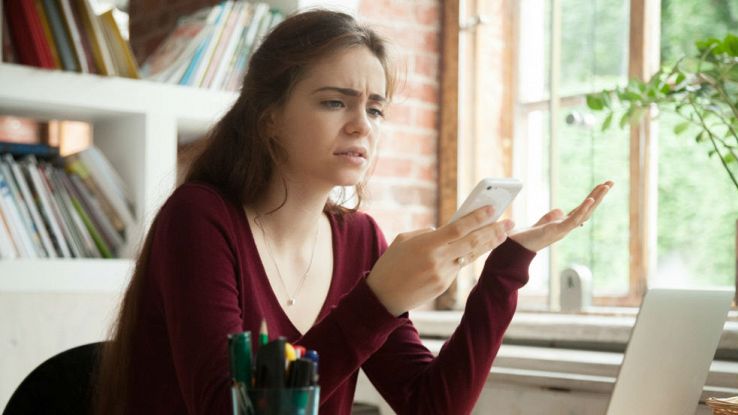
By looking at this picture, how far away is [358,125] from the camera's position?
1.47 metres

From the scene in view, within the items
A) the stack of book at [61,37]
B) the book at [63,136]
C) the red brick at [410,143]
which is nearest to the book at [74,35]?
the stack of book at [61,37]

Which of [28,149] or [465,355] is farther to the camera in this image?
[28,149]

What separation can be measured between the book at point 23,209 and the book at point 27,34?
24 centimetres

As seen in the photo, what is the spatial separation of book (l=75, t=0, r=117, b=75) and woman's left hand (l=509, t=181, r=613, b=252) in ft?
3.81

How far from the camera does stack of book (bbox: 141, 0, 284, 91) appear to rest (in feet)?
7.82

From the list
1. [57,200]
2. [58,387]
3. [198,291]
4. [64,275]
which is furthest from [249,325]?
[57,200]

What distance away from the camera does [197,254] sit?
137 cm

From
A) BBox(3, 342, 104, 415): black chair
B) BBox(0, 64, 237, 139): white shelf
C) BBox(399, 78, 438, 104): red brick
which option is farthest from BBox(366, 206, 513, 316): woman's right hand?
BBox(399, 78, 438, 104): red brick

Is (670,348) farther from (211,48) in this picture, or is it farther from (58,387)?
(211,48)

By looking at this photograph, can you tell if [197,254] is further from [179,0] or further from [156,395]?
[179,0]

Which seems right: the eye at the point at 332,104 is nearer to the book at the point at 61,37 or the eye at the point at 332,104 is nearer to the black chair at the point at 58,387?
the black chair at the point at 58,387

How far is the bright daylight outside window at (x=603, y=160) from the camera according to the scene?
2.26m

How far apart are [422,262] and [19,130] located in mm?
1357

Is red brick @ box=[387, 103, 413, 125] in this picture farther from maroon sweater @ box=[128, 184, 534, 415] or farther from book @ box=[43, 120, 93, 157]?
maroon sweater @ box=[128, 184, 534, 415]
